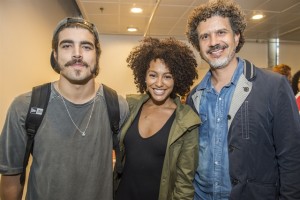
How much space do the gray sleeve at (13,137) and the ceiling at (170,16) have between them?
3.49 metres

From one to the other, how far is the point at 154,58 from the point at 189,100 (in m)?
0.43

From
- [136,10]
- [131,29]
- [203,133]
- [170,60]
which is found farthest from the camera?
[131,29]

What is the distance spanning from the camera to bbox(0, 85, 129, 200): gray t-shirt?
144 cm

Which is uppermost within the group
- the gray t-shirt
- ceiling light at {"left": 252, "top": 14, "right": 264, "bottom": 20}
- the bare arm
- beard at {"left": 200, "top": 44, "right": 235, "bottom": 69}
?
ceiling light at {"left": 252, "top": 14, "right": 264, "bottom": 20}

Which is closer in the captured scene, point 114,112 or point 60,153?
point 60,153

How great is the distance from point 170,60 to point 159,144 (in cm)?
67

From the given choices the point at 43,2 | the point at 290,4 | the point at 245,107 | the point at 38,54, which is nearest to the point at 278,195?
the point at 245,107

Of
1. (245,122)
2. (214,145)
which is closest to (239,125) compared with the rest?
(245,122)

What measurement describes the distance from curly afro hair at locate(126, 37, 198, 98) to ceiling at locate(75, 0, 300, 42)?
2.36m

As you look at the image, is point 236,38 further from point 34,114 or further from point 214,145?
point 34,114

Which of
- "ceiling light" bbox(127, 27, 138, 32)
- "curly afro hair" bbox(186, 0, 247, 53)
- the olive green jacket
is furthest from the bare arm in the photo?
"ceiling light" bbox(127, 27, 138, 32)

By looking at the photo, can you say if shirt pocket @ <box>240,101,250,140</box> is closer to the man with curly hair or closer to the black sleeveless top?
the man with curly hair

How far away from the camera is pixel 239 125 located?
1.56m

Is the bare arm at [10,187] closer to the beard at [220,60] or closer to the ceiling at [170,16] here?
the beard at [220,60]
